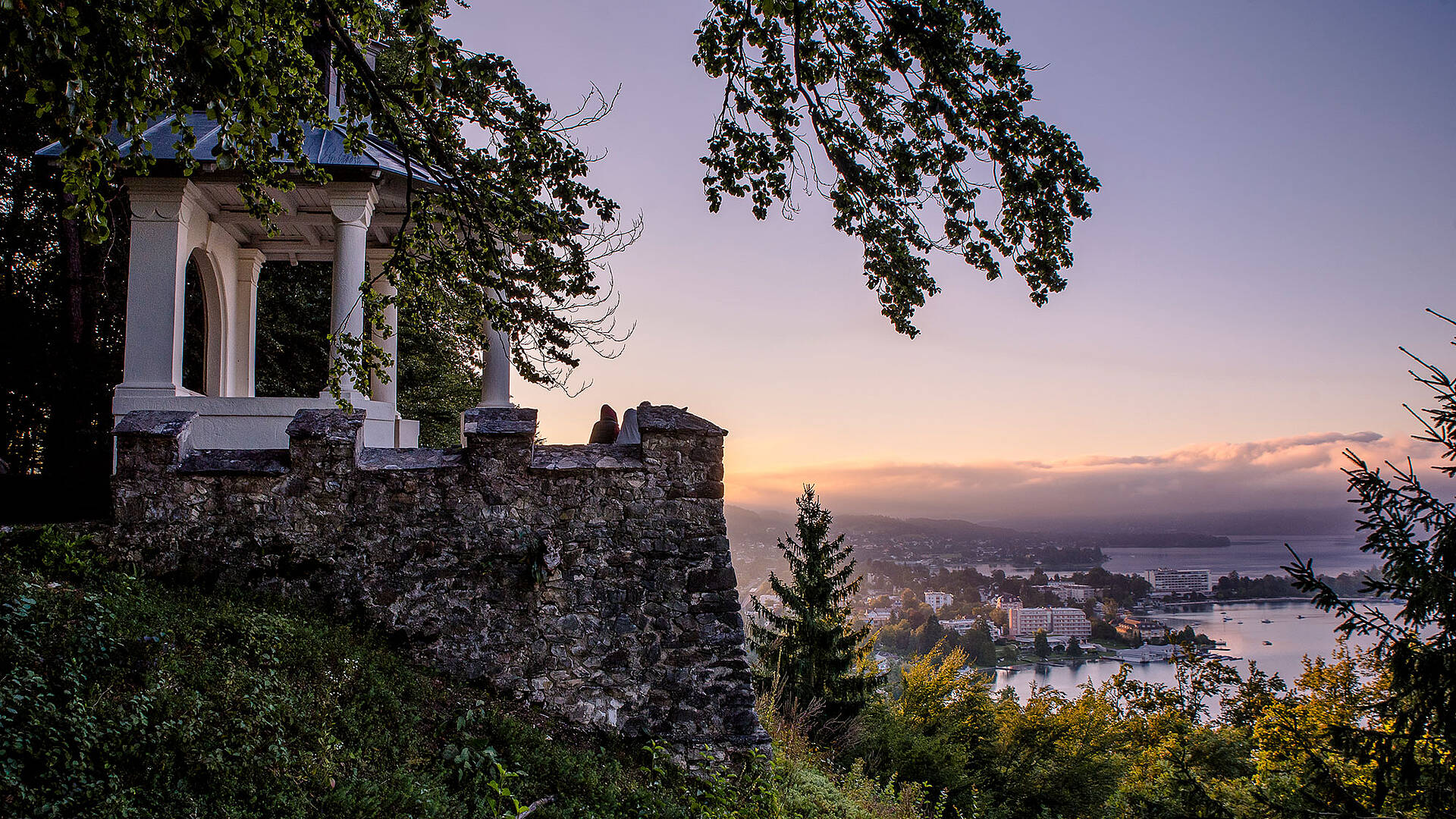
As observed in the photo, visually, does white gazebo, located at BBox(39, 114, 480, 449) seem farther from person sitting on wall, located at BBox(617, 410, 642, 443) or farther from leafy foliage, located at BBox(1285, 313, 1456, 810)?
leafy foliage, located at BBox(1285, 313, 1456, 810)

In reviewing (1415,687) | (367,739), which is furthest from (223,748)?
(1415,687)

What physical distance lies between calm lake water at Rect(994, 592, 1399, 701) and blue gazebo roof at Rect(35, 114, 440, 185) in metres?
17.0

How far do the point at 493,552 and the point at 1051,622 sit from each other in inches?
1275

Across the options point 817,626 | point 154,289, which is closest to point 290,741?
point 154,289

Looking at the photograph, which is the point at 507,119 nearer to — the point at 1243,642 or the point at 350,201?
the point at 350,201

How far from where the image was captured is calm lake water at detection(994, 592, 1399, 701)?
17953mm

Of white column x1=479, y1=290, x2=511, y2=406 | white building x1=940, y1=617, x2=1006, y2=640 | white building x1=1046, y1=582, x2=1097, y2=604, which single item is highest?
white column x1=479, y1=290, x2=511, y2=406

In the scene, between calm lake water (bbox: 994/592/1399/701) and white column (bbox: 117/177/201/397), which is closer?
white column (bbox: 117/177/201/397)

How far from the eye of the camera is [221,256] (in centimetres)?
1025

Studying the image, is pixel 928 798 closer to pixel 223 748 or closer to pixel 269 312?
pixel 223 748

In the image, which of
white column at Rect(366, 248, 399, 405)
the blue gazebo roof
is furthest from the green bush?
the blue gazebo roof

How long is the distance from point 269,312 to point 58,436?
13.0 ft

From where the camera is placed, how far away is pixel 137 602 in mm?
5484

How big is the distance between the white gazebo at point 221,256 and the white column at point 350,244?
0.5 inches
